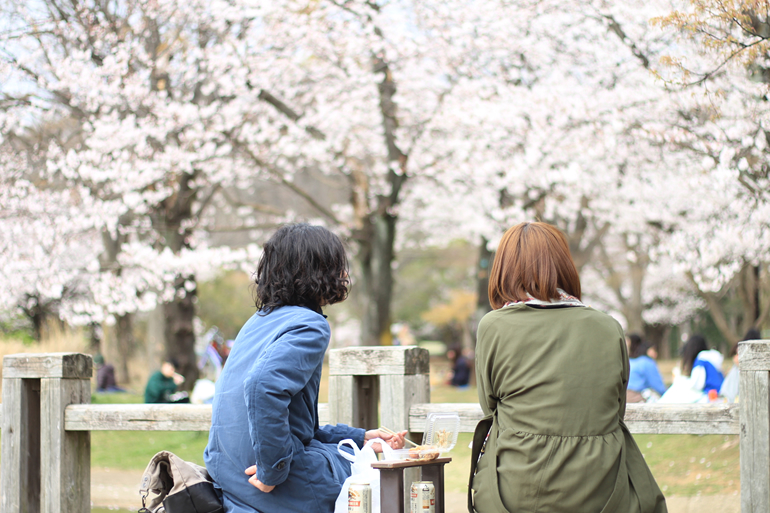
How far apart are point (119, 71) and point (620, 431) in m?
9.30

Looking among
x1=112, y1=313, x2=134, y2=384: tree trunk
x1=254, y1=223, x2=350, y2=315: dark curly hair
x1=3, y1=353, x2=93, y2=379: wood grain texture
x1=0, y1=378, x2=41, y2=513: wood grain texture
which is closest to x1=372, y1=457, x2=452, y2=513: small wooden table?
x1=254, y1=223, x2=350, y2=315: dark curly hair

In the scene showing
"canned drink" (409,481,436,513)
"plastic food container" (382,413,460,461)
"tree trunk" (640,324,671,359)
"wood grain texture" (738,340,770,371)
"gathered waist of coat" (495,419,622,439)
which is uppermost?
"wood grain texture" (738,340,770,371)

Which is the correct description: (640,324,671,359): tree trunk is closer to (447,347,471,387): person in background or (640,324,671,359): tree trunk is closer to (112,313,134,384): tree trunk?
(447,347,471,387): person in background

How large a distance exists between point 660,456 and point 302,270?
753 cm

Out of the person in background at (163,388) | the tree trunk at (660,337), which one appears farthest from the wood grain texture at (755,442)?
the tree trunk at (660,337)

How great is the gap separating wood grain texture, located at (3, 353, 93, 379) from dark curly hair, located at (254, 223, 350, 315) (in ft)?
6.46

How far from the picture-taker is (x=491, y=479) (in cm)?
233

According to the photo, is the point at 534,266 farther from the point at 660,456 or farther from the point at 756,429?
the point at 660,456

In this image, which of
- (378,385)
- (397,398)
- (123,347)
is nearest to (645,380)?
(378,385)

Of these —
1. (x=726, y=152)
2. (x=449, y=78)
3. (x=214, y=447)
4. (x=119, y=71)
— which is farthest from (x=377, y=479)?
(x=449, y=78)

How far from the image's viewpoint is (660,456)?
8641 mm

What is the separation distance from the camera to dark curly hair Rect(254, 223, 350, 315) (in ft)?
8.10

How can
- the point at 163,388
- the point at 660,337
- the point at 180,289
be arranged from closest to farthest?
the point at 163,388 → the point at 180,289 → the point at 660,337

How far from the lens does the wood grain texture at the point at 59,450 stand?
3.94 metres
